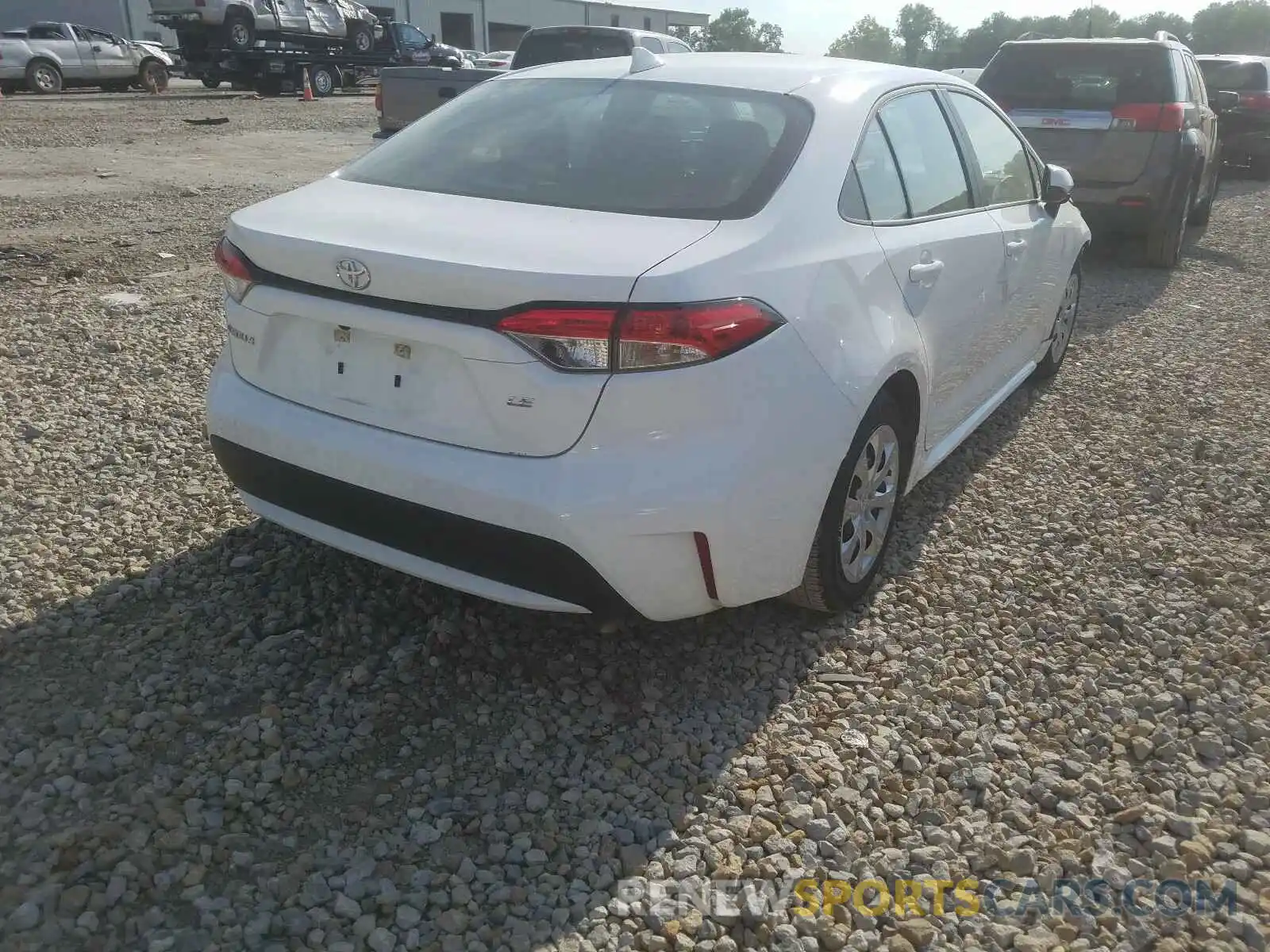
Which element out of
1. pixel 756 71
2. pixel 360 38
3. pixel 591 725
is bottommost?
pixel 591 725

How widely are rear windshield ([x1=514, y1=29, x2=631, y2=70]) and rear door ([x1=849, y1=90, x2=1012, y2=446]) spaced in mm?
8725

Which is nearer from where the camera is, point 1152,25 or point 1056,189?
point 1056,189

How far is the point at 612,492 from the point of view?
96.4 inches

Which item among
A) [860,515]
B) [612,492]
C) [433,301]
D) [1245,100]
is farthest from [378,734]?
[1245,100]

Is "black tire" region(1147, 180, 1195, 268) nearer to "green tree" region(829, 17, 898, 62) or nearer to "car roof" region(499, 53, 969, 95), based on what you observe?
"car roof" region(499, 53, 969, 95)

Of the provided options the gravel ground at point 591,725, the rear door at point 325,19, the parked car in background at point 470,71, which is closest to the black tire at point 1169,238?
the gravel ground at point 591,725

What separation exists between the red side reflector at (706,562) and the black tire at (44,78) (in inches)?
1038

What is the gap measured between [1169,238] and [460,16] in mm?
52803

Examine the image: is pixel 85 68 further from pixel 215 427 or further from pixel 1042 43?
pixel 215 427

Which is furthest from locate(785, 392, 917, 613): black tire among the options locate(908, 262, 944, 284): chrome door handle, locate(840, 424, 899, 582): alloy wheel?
locate(908, 262, 944, 284): chrome door handle

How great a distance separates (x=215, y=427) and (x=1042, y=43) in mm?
7902

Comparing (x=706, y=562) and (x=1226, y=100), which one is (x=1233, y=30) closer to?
(x=1226, y=100)

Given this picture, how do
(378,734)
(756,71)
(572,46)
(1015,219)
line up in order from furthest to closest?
(572,46) < (1015,219) < (756,71) < (378,734)

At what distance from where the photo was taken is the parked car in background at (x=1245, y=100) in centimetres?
1395
